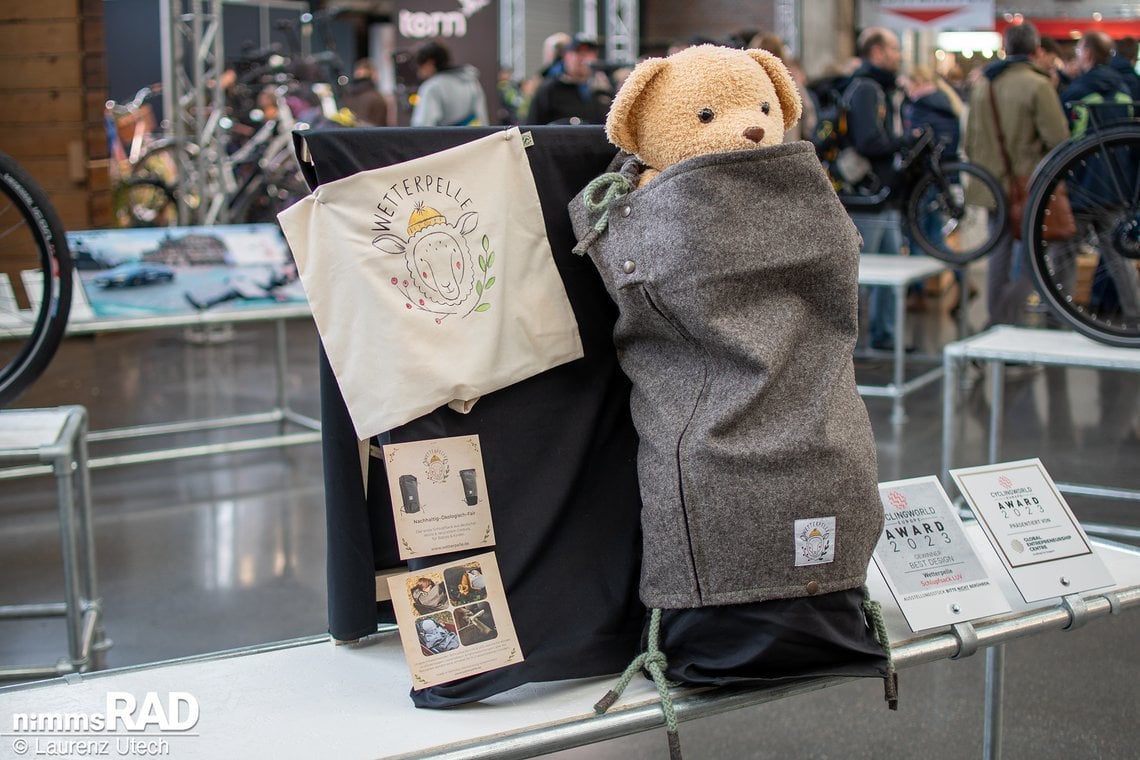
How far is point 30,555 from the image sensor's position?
3.39m

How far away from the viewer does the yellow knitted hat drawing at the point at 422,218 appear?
4.65ft

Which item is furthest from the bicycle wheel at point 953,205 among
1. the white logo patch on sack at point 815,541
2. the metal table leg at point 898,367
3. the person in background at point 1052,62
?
the white logo patch on sack at point 815,541

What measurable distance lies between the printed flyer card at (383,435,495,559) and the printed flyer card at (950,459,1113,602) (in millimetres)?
655

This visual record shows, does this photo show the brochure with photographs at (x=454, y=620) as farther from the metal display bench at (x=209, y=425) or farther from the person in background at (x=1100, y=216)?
the metal display bench at (x=209, y=425)

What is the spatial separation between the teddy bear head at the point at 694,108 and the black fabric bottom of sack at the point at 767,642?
1.73 feet

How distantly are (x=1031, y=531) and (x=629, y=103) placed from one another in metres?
0.81

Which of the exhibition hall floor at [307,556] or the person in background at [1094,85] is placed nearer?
the exhibition hall floor at [307,556]

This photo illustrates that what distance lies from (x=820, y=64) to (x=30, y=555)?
1106 centimetres

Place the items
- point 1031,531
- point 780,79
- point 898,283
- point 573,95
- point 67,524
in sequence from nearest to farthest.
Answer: point 780,79 → point 1031,531 → point 67,524 → point 898,283 → point 573,95

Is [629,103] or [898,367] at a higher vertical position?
[629,103]

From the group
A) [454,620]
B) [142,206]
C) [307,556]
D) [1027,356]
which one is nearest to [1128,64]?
[1027,356]

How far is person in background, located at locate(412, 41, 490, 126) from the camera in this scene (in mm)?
6734

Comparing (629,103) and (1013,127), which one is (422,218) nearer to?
(629,103)

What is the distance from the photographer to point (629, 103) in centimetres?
142
